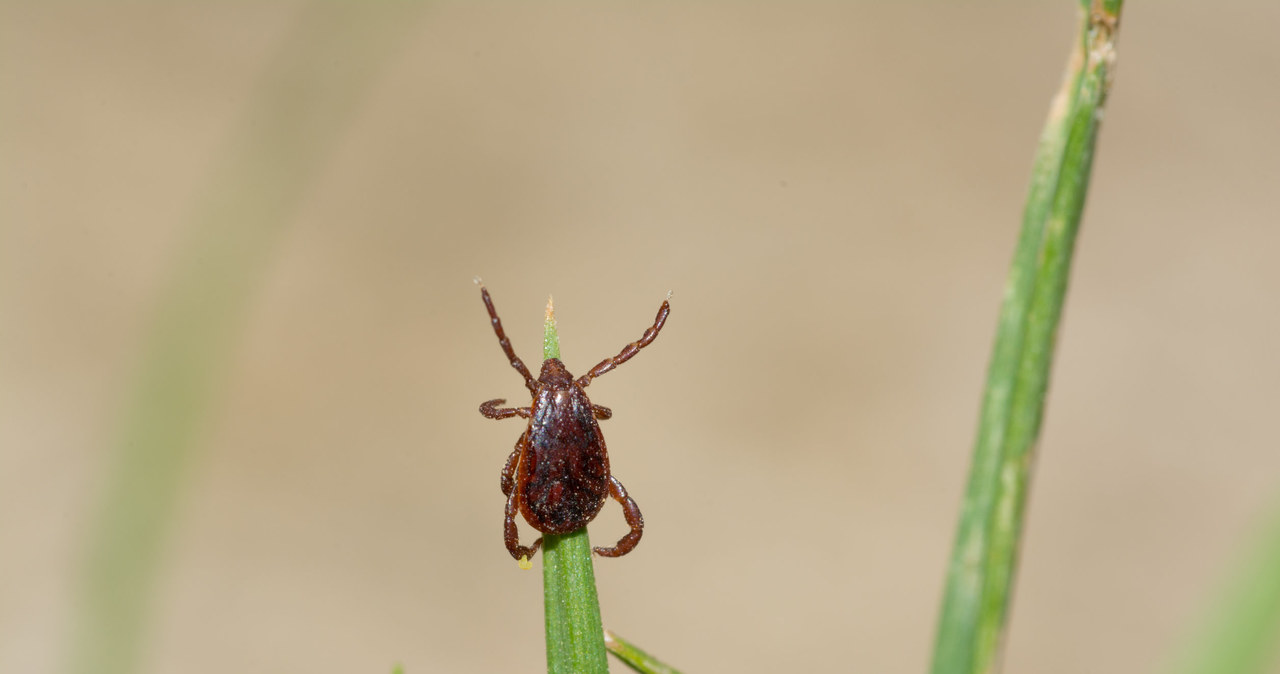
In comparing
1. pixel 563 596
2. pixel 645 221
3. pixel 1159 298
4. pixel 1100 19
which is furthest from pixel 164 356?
pixel 1159 298

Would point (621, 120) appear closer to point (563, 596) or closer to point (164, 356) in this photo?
point (164, 356)

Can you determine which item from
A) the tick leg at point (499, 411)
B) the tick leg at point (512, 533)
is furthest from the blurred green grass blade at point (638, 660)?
the tick leg at point (499, 411)

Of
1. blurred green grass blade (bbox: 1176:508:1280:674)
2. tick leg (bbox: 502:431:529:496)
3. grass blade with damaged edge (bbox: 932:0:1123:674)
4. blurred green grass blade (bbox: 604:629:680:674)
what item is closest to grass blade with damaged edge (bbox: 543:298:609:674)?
blurred green grass blade (bbox: 604:629:680:674)

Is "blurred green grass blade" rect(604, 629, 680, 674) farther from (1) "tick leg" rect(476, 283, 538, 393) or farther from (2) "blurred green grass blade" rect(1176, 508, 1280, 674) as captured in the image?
(1) "tick leg" rect(476, 283, 538, 393)

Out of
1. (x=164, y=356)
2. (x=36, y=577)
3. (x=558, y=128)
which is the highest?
(x=558, y=128)

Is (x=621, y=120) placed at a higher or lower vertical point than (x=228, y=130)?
higher

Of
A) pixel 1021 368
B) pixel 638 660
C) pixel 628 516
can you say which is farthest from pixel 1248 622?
pixel 628 516

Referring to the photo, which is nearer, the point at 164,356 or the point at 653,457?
the point at 164,356
